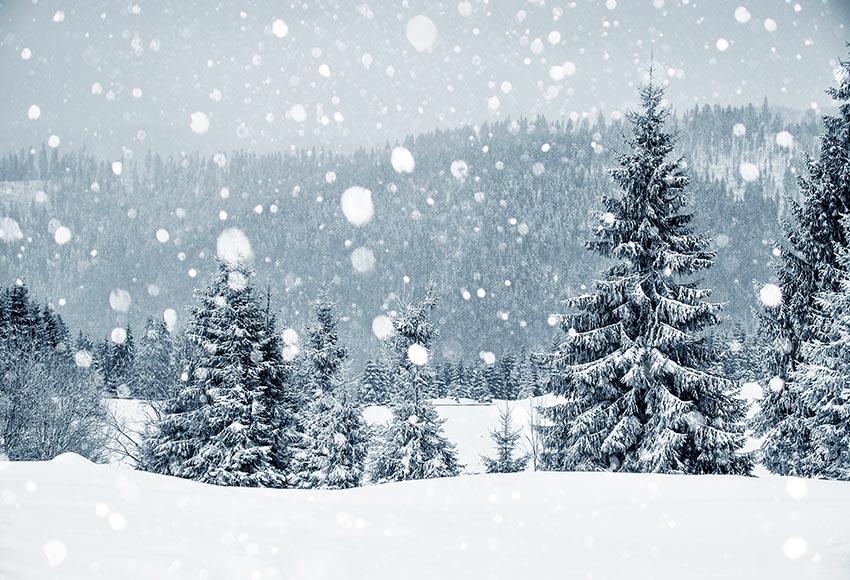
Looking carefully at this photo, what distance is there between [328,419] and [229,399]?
570 cm

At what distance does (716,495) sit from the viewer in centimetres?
766

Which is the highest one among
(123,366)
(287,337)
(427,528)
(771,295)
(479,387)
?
(771,295)

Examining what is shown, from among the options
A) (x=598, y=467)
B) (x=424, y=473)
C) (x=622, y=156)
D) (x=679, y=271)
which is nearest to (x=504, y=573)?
(x=598, y=467)

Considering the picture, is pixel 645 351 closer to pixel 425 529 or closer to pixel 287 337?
pixel 425 529

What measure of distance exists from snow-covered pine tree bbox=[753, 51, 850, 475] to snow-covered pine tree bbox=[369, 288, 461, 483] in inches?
470

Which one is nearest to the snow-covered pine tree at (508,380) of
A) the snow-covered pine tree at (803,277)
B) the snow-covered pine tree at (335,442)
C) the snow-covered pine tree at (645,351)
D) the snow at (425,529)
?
the snow-covered pine tree at (335,442)

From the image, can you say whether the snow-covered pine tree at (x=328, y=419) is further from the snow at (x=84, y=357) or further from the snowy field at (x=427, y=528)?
the snow at (x=84, y=357)

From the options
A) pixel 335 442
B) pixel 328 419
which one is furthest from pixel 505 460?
pixel 328 419

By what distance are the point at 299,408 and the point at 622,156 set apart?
18.3m

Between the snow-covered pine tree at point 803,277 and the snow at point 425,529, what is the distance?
27.9ft

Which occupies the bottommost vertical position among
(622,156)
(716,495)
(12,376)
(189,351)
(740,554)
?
(12,376)

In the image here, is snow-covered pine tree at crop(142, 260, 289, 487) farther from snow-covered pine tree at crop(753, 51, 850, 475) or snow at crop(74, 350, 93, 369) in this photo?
snow at crop(74, 350, 93, 369)

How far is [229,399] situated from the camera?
69.2ft

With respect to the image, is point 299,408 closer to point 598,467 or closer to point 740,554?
point 598,467
